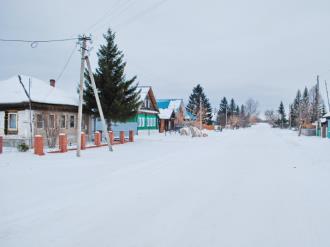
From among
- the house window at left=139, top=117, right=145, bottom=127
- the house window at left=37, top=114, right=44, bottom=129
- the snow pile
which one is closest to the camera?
the house window at left=37, top=114, right=44, bottom=129

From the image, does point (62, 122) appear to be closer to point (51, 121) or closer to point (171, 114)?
point (51, 121)

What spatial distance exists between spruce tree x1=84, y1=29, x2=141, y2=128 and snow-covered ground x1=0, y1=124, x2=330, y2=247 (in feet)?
46.6

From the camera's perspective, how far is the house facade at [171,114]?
5297 cm

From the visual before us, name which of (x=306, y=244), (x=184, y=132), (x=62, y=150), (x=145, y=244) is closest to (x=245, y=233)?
(x=306, y=244)

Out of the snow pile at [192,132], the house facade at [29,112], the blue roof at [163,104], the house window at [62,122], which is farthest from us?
the blue roof at [163,104]

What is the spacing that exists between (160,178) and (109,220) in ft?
13.8

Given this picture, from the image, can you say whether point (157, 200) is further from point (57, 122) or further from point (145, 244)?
point (57, 122)

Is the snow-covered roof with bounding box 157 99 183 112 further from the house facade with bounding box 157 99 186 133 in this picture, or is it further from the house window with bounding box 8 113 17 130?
the house window with bounding box 8 113 17 130

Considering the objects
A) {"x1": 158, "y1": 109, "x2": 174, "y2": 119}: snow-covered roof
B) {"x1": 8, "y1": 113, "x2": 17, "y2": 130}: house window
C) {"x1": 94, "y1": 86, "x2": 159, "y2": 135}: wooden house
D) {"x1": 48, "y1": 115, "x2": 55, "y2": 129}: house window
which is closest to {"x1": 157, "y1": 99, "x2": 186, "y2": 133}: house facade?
{"x1": 158, "y1": 109, "x2": 174, "y2": 119}: snow-covered roof

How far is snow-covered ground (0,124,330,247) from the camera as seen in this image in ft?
15.4

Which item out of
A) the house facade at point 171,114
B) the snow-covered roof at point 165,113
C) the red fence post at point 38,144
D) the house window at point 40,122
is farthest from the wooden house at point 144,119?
the red fence post at point 38,144

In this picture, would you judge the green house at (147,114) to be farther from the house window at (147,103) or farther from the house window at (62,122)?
the house window at (62,122)

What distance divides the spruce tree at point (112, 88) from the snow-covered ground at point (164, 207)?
46.6ft

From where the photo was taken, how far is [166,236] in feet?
15.6
